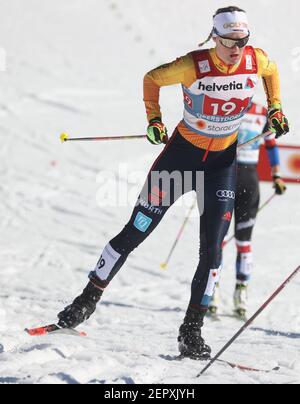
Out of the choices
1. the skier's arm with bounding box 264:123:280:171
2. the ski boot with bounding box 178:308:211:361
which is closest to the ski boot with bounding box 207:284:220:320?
the skier's arm with bounding box 264:123:280:171

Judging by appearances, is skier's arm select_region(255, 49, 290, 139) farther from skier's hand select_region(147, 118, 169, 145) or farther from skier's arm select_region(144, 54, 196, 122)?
Answer: skier's hand select_region(147, 118, 169, 145)

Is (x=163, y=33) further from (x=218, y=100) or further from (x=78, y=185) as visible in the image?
(x=218, y=100)

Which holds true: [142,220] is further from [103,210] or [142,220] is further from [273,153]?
[103,210]

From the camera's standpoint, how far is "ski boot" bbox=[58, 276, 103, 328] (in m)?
4.91

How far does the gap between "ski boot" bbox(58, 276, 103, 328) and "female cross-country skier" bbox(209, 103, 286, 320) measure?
2230 mm

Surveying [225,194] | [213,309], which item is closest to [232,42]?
[225,194]

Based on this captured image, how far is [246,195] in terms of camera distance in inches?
277

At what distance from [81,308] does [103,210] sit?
6.26 m

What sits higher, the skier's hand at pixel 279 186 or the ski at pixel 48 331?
the skier's hand at pixel 279 186

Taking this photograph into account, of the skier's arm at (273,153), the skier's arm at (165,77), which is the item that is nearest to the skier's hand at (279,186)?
the skier's arm at (273,153)

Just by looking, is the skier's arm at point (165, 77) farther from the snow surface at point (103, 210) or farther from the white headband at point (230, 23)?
the snow surface at point (103, 210)

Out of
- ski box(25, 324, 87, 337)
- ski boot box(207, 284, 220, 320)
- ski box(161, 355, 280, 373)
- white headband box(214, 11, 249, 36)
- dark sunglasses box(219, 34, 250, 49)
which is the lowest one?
ski boot box(207, 284, 220, 320)

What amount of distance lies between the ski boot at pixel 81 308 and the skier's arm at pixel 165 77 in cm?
130

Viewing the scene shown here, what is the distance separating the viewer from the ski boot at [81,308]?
491 centimetres
